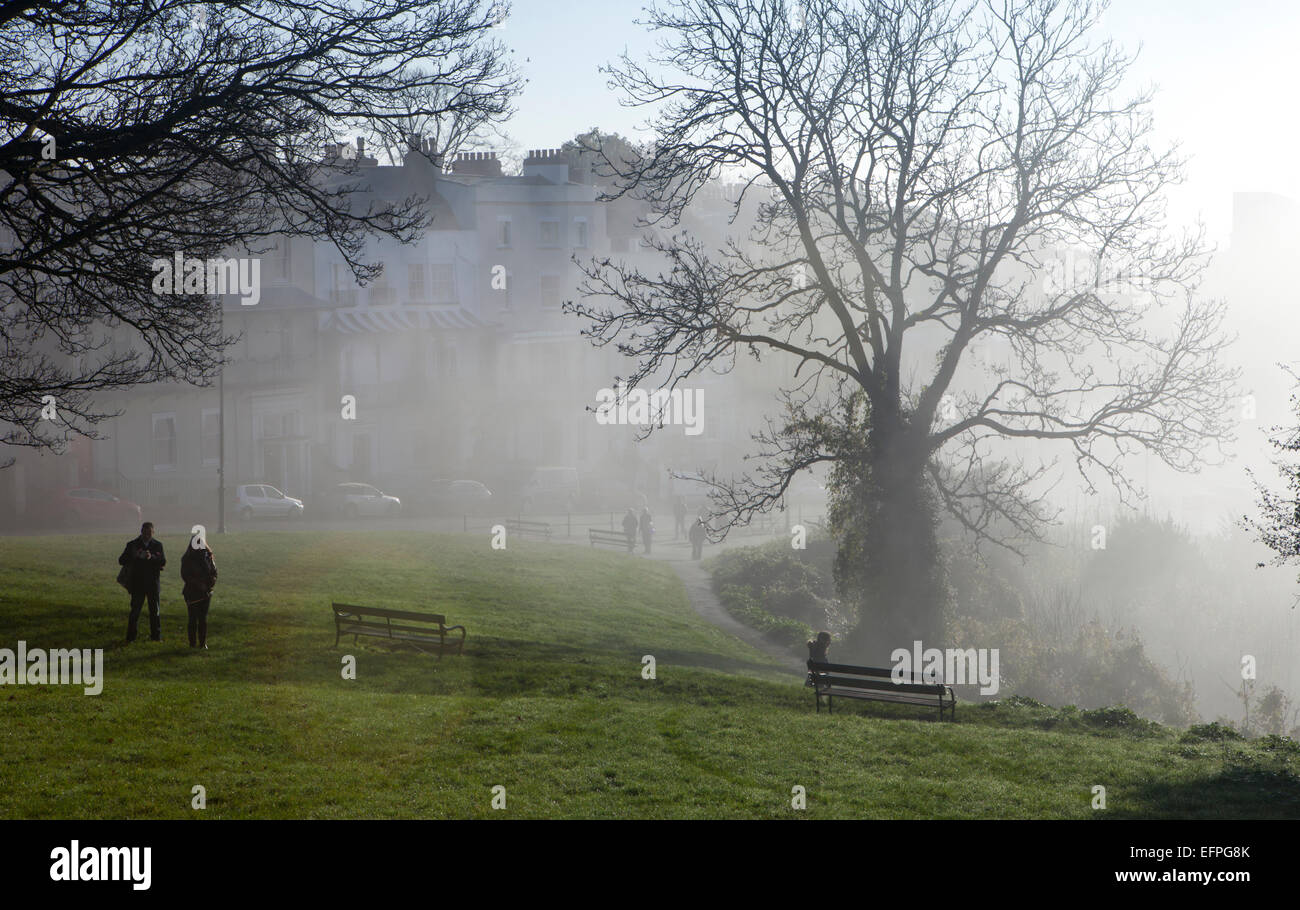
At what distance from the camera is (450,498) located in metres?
53.0

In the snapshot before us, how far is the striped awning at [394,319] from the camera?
55.9m

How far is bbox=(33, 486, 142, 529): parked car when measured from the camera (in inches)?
1582

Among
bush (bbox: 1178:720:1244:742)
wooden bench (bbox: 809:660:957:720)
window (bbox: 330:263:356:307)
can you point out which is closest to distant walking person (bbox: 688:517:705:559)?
window (bbox: 330:263:356:307)

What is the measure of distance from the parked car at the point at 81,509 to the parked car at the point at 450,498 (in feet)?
44.1

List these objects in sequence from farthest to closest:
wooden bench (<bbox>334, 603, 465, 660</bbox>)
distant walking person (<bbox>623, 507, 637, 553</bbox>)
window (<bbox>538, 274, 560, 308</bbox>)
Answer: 1. window (<bbox>538, 274, 560, 308</bbox>)
2. distant walking person (<bbox>623, 507, 637, 553</bbox>)
3. wooden bench (<bbox>334, 603, 465, 660</bbox>)

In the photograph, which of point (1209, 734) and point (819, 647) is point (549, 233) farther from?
point (1209, 734)

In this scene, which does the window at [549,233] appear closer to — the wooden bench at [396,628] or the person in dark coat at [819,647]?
the wooden bench at [396,628]

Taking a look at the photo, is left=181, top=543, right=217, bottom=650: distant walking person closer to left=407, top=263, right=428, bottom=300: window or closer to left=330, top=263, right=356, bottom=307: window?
left=330, top=263, right=356, bottom=307: window

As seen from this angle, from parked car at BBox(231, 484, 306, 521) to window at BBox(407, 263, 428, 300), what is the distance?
17.6 m

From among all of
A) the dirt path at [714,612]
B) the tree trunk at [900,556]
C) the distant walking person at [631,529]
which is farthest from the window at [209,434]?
the tree trunk at [900,556]

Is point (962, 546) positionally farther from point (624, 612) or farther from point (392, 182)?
point (392, 182)
